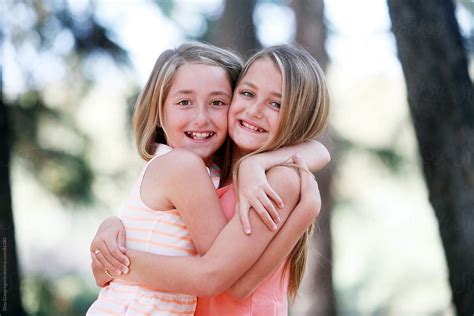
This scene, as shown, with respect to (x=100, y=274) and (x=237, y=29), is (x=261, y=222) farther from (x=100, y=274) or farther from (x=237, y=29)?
(x=237, y=29)

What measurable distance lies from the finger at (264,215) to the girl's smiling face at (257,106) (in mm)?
247

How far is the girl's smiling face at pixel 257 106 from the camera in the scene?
1.70m

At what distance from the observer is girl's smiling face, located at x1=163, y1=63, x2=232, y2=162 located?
5.82 ft

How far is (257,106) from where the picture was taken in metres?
1.70

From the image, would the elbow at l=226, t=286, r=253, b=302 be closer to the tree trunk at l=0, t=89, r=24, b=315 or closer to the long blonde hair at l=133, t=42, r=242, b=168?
the long blonde hair at l=133, t=42, r=242, b=168

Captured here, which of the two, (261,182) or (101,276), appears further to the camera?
(101,276)

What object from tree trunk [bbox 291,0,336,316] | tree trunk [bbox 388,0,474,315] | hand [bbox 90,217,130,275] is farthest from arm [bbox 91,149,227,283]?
tree trunk [bbox 291,0,336,316]

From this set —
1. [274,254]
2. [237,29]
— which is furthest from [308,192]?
[237,29]

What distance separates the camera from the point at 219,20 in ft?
15.9

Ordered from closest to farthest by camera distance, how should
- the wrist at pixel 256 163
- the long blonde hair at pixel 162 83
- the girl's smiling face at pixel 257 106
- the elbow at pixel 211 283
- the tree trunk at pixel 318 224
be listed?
1. the elbow at pixel 211 283
2. the wrist at pixel 256 163
3. the girl's smiling face at pixel 257 106
4. the long blonde hair at pixel 162 83
5. the tree trunk at pixel 318 224

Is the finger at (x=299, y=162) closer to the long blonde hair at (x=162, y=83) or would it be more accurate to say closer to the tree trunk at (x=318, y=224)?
the long blonde hair at (x=162, y=83)

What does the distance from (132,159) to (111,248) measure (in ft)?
10.9

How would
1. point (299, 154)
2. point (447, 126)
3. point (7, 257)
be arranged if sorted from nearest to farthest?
point (299, 154) → point (447, 126) → point (7, 257)

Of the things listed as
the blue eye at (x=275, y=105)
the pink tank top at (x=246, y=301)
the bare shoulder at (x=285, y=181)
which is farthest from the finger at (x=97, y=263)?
the blue eye at (x=275, y=105)
